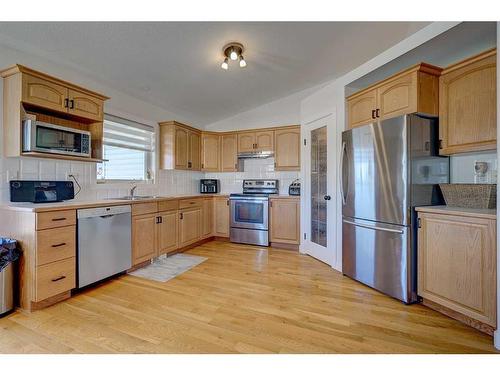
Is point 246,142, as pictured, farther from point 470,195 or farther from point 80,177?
point 470,195

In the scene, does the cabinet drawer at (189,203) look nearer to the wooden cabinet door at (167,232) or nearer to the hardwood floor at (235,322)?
the wooden cabinet door at (167,232)

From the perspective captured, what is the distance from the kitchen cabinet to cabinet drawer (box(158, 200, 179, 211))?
166 cm

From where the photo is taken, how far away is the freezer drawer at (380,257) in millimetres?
2209

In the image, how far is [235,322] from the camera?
1.91 metres

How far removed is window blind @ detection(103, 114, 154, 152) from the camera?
3388mm

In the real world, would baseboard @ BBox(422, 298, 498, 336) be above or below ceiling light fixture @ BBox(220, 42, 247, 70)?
below

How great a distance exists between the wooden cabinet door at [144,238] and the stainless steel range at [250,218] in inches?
58.1

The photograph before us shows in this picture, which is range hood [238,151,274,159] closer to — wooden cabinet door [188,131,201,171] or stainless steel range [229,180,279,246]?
stainless steel range [229,180,279,246]

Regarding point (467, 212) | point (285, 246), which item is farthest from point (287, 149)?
point (467, 212)

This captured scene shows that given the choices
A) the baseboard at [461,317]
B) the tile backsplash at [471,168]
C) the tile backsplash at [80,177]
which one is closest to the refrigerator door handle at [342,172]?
the tile backsplash at [471,168]

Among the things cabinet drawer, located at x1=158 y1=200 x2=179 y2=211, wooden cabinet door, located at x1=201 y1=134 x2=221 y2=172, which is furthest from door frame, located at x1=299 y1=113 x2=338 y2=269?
cabinet drawer, located at x1=158 y1=200 x2=179 y2=211

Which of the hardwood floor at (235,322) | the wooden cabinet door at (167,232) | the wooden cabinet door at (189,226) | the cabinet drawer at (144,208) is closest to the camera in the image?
the hardwood floor at (235,322)

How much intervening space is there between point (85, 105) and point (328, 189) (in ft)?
9.78
